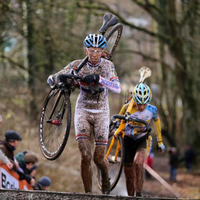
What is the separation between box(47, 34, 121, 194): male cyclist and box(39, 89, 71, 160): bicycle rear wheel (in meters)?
0.26

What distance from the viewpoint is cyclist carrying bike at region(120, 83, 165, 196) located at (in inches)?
378

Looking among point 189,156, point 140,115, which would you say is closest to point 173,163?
point 189,156

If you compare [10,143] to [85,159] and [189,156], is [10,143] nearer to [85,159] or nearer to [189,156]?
[85,159]

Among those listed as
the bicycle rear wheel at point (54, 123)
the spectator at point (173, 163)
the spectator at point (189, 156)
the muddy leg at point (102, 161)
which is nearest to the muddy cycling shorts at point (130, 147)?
the muddy leg at point (102, 161)

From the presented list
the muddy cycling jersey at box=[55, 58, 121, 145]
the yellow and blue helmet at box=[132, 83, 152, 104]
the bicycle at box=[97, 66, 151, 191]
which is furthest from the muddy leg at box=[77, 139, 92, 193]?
the yellow and blue helmet at box=[132, 83, 152, 104]

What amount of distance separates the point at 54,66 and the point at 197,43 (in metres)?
6.50

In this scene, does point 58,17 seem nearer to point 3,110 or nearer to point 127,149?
point 3,110

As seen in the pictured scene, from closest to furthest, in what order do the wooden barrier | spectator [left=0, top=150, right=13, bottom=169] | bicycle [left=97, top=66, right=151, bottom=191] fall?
spectator [left=0, top=150, right=13, bottom=169], the wooden barrier, bicycle [left=97, top=66, right=151, bottom=191]

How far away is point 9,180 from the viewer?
32.4ft

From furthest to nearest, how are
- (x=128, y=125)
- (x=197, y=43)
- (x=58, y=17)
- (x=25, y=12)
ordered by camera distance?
(x=197, y=43)
(x=58, y=17)
(x=25, y=12)
(x=128, y=125)

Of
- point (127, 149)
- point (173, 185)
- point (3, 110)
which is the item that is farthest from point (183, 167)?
point (127, 149)

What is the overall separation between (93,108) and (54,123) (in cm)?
67

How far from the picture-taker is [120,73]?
2578 centimetres

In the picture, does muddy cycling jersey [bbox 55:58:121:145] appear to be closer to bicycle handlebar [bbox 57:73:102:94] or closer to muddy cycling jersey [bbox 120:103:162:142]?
bicycle handlebar [bbox 57:73:102:94]
